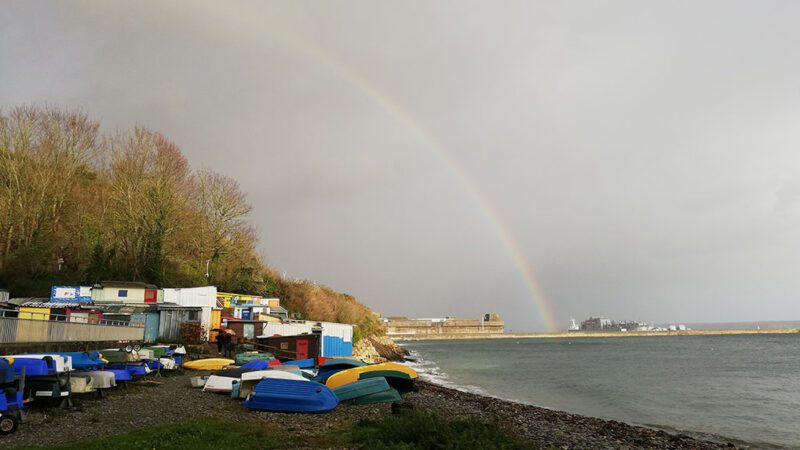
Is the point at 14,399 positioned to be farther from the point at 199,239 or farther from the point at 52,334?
the point at 199,239

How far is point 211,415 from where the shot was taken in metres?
16.6

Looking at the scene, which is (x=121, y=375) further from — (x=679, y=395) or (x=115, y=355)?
(x=679, y=395)

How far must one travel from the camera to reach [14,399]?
1407 centimetres

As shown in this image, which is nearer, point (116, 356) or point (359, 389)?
point (359, 389)

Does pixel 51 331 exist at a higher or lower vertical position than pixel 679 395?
higher

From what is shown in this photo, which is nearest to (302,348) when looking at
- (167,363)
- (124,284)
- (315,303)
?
(167,363)

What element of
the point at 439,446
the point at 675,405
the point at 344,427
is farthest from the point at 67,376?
the point at 675,405

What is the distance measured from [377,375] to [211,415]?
10.3 metres

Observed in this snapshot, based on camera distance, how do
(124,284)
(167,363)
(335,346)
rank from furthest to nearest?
(335,346)
(124,284)
(167,363)

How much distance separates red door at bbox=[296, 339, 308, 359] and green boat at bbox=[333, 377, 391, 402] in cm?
2045

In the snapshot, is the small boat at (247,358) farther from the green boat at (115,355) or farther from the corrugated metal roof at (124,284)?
the corrugated metal roof at (124,284)

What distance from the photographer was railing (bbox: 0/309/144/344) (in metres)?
21.7

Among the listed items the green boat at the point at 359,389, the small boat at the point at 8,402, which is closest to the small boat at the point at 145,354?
the green boat at the point at 359,389

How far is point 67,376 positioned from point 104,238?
41.4 meters
